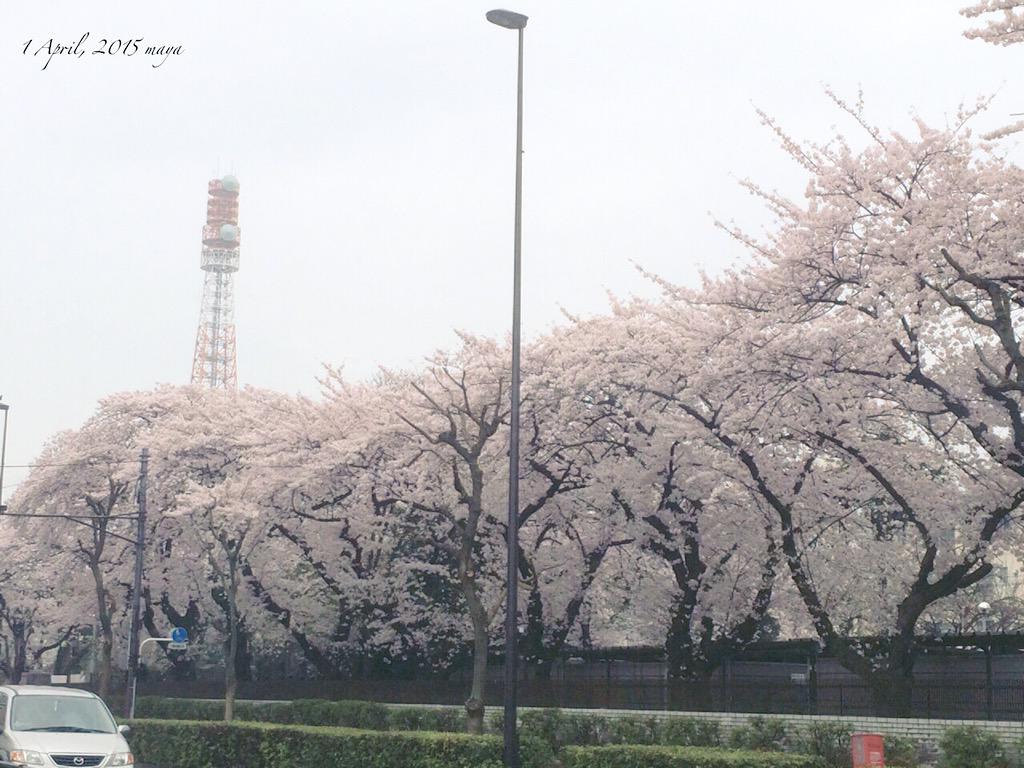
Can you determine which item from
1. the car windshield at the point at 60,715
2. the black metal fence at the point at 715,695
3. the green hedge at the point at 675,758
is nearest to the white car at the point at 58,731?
the car windshield at the point at 60,715

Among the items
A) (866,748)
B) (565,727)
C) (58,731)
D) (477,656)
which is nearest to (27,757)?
(58,731)

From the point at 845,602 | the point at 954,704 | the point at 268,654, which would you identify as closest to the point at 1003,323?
the point at 954,704

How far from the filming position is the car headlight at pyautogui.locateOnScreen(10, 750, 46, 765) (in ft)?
65.5

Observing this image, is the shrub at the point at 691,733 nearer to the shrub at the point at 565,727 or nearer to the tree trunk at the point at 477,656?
the shrub at the point at 565,727

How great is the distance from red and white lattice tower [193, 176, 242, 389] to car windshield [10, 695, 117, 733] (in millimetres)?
98073

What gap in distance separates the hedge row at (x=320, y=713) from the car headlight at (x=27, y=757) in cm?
1483

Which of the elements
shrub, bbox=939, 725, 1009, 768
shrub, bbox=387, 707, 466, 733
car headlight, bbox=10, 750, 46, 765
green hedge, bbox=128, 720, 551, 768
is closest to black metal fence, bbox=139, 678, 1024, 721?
shrub, bbox=387, 707, 466, 733

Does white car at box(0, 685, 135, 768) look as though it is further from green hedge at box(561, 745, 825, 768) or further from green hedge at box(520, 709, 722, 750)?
green hedge at box(520, 709, 722, 750)

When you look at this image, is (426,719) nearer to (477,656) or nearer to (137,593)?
(137,593)

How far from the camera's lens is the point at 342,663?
47.2 m

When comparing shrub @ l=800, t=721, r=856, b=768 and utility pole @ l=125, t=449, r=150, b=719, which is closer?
shrub @ l=800, t=721, r=856, b=768

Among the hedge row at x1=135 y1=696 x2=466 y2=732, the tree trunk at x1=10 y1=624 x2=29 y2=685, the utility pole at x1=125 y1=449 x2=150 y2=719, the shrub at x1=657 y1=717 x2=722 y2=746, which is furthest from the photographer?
the tree trunk at x1=10 y1=624 x2=29 y2=685

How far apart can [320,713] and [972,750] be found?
22.8 m

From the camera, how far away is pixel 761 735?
93.8 ft
